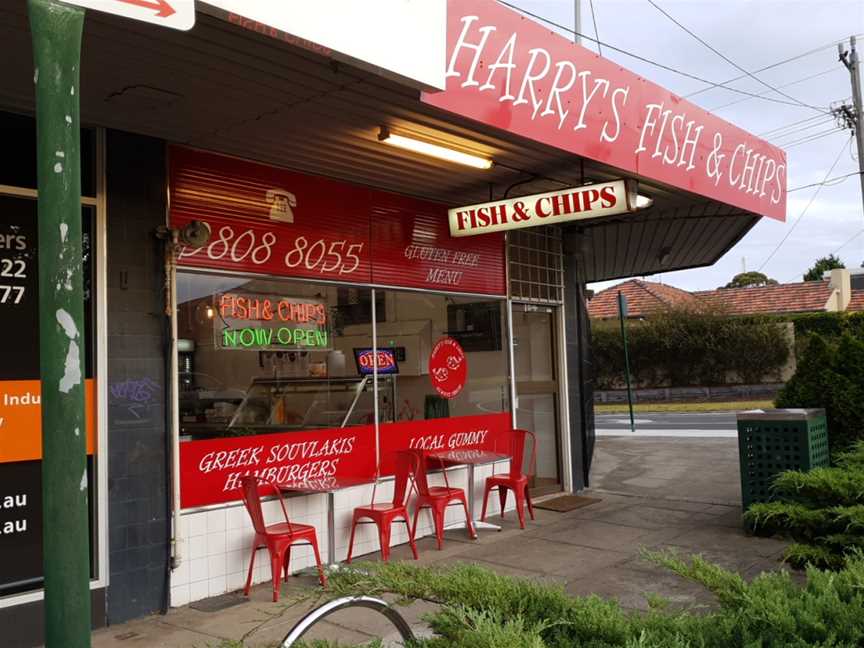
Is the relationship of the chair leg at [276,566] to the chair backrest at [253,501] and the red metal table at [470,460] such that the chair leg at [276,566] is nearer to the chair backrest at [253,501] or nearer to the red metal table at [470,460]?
the chair backrest at [253,501]

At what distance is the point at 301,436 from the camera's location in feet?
22.3

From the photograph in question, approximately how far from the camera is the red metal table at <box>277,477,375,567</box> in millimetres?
6240

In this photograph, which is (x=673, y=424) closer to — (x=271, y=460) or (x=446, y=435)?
(x=446, y=435)

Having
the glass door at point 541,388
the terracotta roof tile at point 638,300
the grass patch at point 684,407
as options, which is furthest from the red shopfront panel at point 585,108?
the terracotta roof tile at point 638,300

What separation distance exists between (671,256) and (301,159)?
300 inches

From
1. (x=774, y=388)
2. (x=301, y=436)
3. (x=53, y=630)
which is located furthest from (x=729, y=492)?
(x=774, y=388)

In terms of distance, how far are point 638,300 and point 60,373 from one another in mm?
37219

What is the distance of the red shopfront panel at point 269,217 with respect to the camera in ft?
20.1

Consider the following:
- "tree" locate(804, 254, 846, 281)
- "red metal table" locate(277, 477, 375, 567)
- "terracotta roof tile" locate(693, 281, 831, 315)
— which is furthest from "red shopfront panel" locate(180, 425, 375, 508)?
"tree" locate(804, 254, 846, 281)

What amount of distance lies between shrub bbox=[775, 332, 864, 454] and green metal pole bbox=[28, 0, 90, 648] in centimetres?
757

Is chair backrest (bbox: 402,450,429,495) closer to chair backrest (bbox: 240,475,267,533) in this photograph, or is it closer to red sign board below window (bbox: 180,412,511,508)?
red sign board below window (bbox: 180,412,511,508)

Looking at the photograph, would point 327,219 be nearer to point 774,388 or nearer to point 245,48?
point 245,48

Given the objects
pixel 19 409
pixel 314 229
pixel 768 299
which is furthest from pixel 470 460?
pixel 768 299

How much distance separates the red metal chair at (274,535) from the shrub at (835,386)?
523 cm
